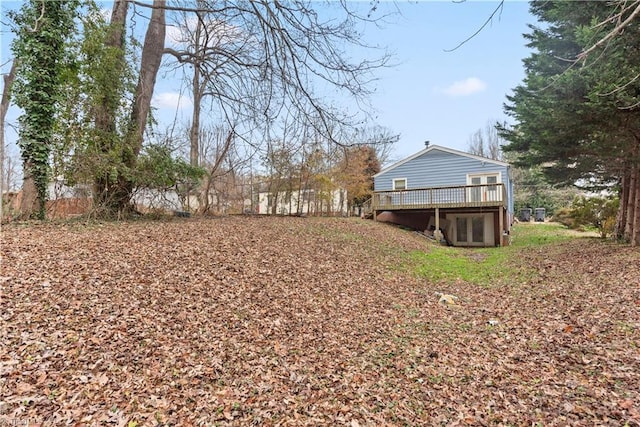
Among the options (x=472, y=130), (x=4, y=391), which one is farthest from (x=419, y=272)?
(x=472, y=130)

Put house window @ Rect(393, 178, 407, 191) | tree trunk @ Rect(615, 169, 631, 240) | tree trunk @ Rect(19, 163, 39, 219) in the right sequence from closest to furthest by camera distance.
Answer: tree trunk @ Rect(19, 163, 39, 219), tree trunk @ Rect(615, 169, 631, 240), house window @ Rect(393, 178, 407, 191)

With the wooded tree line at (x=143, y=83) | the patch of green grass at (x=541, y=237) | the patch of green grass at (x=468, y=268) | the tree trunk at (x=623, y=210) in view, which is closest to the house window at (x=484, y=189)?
the patch of green grass at (x=541, y=237)

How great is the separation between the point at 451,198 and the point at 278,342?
12.3 metres

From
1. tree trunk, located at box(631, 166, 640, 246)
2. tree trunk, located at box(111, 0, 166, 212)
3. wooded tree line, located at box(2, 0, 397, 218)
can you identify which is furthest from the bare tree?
tree trunk, located at box(631, 166, 640, 246)

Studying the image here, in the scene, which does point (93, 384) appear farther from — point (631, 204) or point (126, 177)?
point (631, 204)

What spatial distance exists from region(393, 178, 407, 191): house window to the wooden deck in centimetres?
194

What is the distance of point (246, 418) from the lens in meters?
2.45

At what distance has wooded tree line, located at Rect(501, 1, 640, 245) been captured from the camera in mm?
5770

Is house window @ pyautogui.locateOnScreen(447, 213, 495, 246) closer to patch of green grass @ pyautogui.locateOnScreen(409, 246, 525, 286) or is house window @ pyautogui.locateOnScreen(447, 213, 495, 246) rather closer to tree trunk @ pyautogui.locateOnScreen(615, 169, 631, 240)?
patch of green grass @ pyautogui.locateOnScreen(409, 246, 525, 286)

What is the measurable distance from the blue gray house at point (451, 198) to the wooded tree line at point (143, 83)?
26.3 ft

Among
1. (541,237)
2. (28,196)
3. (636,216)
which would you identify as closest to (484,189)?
(541,237)

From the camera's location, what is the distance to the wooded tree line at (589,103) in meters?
5.77

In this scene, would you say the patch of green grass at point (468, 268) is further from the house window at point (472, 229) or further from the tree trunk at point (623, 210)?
the house window at point (472, 229)

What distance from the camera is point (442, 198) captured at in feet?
46.4
